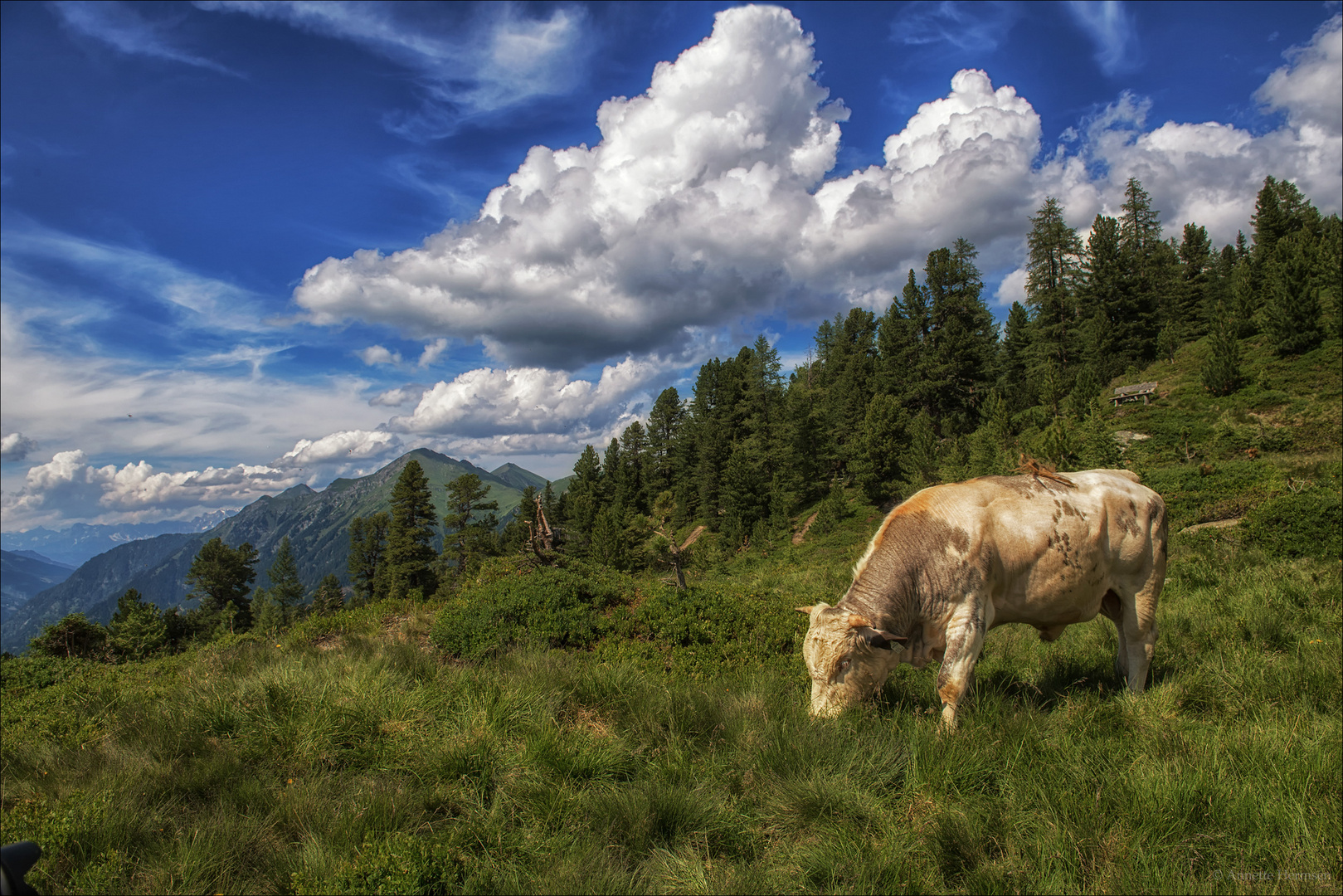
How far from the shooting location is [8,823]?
3.56 m

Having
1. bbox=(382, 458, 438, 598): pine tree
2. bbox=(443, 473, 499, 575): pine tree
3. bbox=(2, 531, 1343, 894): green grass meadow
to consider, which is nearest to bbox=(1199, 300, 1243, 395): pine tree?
bbox=(2, 531, 1343, 894): green grass meadow

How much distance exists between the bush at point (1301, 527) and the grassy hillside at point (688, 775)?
3.98m

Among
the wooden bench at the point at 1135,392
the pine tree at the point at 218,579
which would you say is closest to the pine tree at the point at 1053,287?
the wooden bench at the point at 1135,392

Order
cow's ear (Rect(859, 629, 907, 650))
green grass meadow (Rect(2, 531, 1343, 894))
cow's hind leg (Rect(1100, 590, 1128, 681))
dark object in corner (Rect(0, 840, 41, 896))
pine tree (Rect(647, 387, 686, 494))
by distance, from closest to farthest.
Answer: dark object in corner (Rect(0, 840, 41, 896)), green grass meadow (Rect(2, 531, 1343, 894)), cow's ear (Rect(859, 629, 907, 650)), cow's hind leg (Rect(1100, 590, 1128, 681)), pine tree (Rect(647, 387, 686, 494))

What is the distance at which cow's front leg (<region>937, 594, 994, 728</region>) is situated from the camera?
15.9 ft

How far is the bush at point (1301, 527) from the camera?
10578 mm

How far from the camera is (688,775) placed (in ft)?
12.9

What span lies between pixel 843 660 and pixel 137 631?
34.4 metres

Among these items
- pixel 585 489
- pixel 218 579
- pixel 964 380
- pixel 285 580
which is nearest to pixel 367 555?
pixel 218 579

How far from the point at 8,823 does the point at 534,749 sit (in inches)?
124

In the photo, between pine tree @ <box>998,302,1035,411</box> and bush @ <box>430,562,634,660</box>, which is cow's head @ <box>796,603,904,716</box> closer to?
bush @ <box>430,562,634,660</box>

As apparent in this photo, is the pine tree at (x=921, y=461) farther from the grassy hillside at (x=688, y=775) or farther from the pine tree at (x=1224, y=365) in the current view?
the grassy hillside at (x=688, y=775)

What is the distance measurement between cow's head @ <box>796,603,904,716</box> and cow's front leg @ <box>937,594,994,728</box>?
47cm

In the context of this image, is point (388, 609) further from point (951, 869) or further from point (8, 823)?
point (951, 869)
